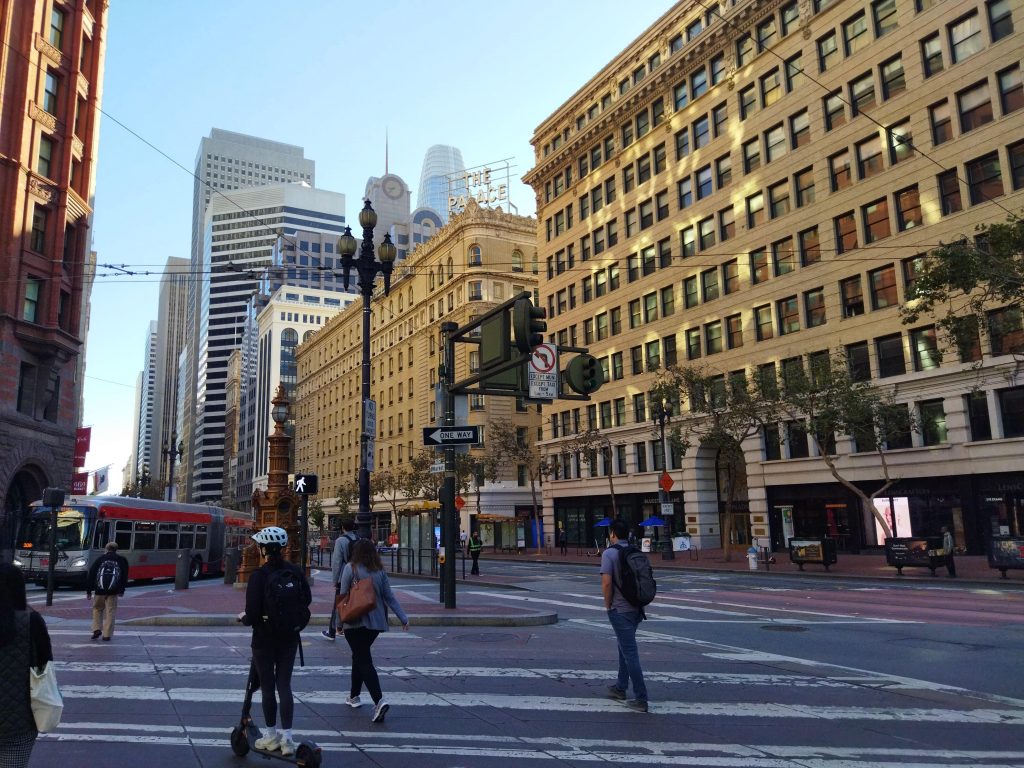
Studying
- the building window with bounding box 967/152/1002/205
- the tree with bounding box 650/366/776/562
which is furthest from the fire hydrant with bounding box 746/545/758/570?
the building window with bounding box 967/152/1002/205

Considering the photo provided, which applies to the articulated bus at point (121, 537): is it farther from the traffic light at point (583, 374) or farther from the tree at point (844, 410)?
the tree at point (844, 410)

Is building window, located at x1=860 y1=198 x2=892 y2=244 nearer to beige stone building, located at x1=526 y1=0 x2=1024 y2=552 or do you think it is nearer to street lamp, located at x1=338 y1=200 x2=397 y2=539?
beige stone building, located at x1=526 y1=0 x2=1024 y2=552

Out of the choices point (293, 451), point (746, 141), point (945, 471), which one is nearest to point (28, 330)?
point (746, 141)

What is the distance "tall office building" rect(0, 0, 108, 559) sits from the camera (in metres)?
36.1

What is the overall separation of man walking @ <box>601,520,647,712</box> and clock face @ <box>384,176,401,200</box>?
517 feet

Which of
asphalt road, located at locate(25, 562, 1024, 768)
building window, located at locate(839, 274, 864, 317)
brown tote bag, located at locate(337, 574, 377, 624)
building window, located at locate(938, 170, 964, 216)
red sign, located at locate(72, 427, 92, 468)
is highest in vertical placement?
building window, located at locate(938, 170, 964, 216)

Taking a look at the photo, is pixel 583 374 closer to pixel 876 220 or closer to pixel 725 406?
pixel 725 406

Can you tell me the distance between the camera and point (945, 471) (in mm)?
32375

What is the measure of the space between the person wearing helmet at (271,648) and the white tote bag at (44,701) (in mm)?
1717

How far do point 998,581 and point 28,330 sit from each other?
40.8 m

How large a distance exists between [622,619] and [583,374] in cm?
631

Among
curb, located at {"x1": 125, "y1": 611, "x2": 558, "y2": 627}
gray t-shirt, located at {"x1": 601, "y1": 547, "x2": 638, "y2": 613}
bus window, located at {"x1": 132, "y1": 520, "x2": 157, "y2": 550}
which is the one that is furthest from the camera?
bus window, located at {"x1": 132, "y1": 520, "x2": 157, "y2": 550}

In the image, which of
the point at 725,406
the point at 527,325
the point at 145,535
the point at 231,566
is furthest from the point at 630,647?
the point at 725,406

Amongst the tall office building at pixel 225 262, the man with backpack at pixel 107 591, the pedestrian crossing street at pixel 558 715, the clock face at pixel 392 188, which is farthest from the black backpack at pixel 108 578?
the clock face at pixel 392 188
